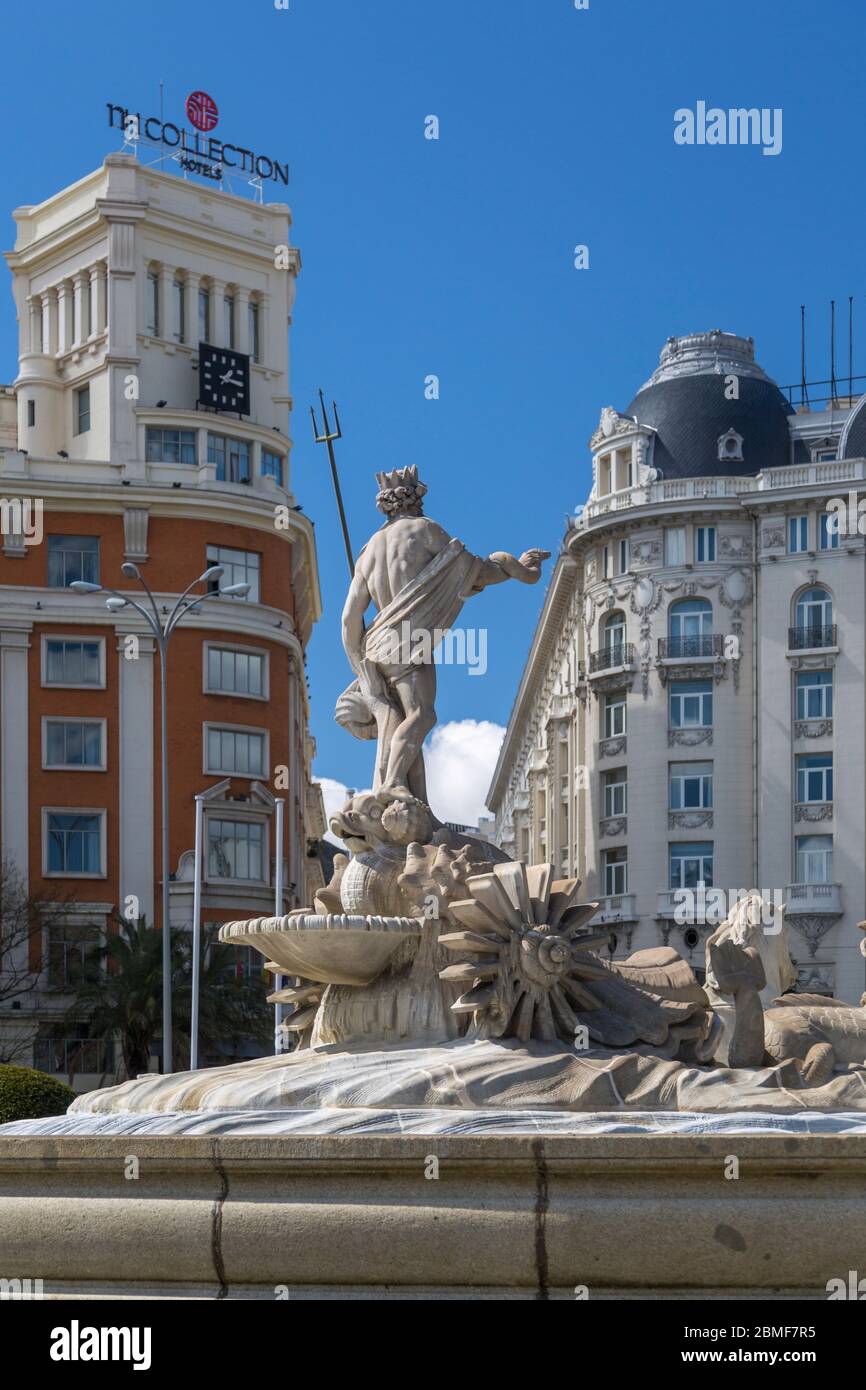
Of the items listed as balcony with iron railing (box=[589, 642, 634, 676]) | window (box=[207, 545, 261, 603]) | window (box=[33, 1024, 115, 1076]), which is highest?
window (box=[207, 545, 261, 603])

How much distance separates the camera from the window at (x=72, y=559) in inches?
2110

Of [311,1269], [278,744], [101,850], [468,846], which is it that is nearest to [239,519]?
[278,744]

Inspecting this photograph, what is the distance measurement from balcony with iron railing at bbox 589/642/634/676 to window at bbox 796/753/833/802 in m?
6.00

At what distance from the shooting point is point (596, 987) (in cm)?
1284

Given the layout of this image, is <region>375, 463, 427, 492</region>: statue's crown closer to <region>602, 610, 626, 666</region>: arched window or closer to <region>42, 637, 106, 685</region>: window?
<region>42, 637, 106, 685</region>: window

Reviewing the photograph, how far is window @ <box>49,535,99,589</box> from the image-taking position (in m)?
53.6

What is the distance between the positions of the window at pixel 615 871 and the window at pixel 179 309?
784 inches

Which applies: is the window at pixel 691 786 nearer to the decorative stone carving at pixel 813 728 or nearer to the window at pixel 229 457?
the decorative stone carving at pixel 813 728

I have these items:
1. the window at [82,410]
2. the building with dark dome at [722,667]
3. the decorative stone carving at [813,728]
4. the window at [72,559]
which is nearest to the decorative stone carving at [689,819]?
the building with dark dome at [722,667]

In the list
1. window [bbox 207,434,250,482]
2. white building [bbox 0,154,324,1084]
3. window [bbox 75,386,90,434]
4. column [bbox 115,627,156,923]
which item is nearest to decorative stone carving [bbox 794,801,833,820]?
white building [bbox 0,154,324,1084]

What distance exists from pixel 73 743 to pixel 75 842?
2.58 m

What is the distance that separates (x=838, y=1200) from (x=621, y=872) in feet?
169
